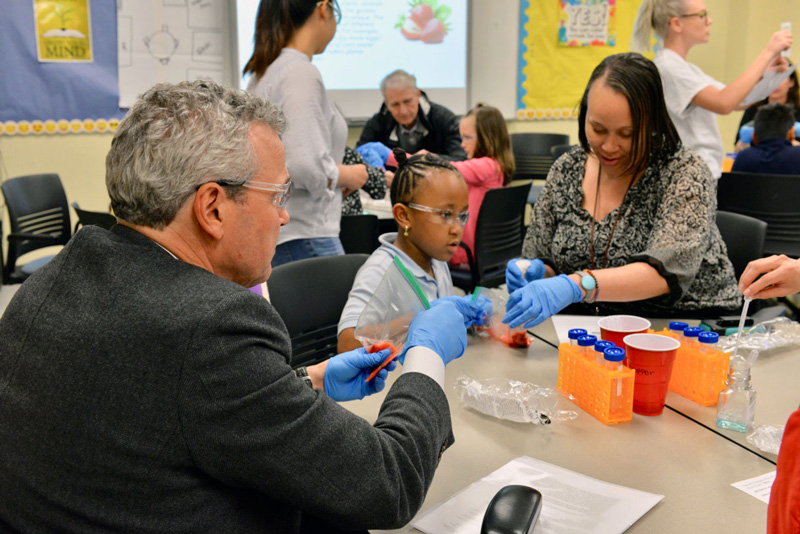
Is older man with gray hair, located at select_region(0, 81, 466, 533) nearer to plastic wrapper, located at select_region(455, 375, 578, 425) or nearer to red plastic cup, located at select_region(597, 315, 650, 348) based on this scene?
plastic wrapper, located at select_region(455, 375, 578, 425)

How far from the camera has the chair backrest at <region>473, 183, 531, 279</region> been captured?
3.41 m

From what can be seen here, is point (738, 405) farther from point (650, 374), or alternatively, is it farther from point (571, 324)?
point (571, 324)

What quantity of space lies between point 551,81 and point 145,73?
334 cm

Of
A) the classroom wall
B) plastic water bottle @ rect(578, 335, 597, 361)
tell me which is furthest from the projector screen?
plastic water bottle @ rect(578, 335, 597, 361)

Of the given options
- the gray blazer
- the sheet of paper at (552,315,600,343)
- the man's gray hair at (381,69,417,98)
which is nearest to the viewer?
the gray blazer

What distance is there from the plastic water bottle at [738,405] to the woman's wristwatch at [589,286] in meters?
0.53

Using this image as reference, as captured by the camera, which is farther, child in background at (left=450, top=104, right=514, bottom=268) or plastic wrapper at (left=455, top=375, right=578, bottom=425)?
child in background at (left=450, top=104, right=514, bottom=268)

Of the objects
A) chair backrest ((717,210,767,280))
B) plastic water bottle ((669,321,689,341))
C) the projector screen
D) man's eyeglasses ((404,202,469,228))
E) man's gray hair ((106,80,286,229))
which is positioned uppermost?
the projector screen

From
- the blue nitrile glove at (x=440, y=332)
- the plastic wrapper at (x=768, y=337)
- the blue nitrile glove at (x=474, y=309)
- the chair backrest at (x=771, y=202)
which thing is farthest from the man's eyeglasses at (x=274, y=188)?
the chair backrest at (x=771, y=202)

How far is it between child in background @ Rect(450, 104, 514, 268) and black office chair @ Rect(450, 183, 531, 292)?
0.31 feet

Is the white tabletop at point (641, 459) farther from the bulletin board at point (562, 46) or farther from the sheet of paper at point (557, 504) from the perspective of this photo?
the bulletin board at point (562, 46)

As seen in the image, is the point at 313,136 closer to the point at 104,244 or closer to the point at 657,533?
the point at 104,244

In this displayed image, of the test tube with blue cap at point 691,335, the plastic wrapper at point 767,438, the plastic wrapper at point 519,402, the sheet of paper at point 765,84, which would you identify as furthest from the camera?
the sheet of paper at point 765,84

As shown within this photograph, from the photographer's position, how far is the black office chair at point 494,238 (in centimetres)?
342
